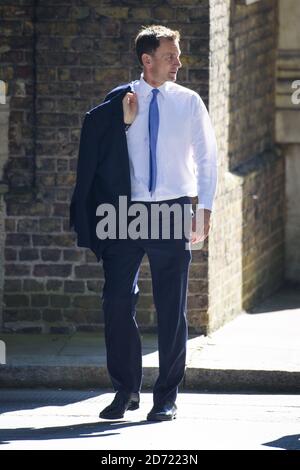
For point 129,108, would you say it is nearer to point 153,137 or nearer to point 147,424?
point 153,137

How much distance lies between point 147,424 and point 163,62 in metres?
1.88

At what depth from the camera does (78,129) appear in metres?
10.2

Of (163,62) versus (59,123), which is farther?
(59,123)

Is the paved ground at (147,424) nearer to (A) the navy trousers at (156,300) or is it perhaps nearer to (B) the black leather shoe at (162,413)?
(B) the black leather shoe at (162,413)

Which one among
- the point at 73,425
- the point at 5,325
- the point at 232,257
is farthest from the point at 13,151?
the point at 73,425

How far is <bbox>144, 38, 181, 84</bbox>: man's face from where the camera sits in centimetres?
807

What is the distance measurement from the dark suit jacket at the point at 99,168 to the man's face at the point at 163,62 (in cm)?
17

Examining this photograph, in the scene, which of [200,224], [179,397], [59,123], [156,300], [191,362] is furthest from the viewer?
[59,123]

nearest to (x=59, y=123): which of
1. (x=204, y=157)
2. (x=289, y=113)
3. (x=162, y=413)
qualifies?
(x=204, y=157)

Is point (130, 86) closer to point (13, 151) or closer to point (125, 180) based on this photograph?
point (125, 180)

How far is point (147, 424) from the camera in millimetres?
8109

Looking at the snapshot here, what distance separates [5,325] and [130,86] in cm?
264

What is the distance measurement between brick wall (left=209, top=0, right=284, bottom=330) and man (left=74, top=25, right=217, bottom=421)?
2.16m
